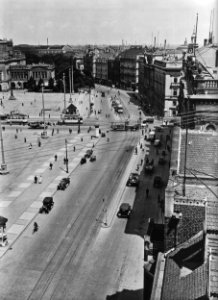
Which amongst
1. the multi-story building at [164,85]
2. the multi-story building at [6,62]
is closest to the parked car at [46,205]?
the multi-story building at [164,85]

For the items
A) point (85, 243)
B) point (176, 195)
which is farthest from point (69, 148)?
point (176, 195)

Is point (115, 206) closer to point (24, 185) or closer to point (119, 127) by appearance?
point (24, 185)

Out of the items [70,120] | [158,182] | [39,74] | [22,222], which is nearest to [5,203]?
[22,222]

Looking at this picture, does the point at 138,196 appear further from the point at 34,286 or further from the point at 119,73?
the point at 119,73

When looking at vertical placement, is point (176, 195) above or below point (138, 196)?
above

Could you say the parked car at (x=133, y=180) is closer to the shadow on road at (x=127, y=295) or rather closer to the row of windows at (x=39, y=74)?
the shadow on road at (x=127, y=295)

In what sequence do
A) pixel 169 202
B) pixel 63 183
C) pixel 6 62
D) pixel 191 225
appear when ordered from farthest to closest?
pixel 6 62 < pixel 63 183 < pixel 169 202 < pixel 191 225
